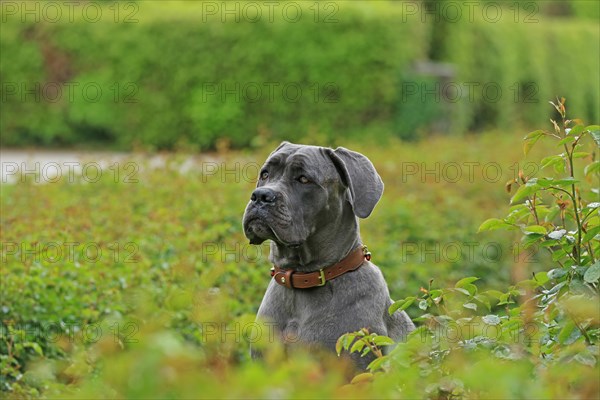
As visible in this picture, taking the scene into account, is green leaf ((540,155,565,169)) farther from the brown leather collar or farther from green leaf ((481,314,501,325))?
the brown leather collar

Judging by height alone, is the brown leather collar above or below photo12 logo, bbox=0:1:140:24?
below

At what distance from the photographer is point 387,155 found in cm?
1503

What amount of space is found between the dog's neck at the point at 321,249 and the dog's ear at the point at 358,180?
0.38 feet

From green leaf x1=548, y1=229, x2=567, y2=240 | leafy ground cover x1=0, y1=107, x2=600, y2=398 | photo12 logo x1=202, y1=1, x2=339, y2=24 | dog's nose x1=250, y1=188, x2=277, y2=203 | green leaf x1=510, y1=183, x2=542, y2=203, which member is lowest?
leafy ground cover x1=0, y1=107, x2=600, y2=398

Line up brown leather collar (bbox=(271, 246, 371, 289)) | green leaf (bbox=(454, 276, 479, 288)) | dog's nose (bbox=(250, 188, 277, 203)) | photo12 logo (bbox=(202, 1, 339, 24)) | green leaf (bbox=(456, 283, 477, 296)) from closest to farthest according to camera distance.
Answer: green leaf (bbox=(454, 276, 479, 288)), green leaf (bbox=(456, 283, 477, 296)), dog's nose (bbox=(250, 188, 277, 203)), brown leather collar (bbox=(271, 246, 371, 289)), photo12 logo (bbox=(202, 1, 339, 24))

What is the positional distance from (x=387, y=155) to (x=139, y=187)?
5148 millimetres

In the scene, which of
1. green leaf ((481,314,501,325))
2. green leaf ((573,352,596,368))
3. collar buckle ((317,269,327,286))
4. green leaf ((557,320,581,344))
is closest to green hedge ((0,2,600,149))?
collar buckle ((317,269,327,286))

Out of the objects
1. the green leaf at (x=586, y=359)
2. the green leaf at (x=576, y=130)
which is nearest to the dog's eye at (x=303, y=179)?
the green leaf at (x=576, y=130)

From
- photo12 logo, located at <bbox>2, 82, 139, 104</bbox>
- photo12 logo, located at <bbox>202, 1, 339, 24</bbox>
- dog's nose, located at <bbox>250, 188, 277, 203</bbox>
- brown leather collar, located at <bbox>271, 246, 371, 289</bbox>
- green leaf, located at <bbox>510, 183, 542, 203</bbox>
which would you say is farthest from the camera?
photo12 logo, located at <bbox>2, 82, 139, 104</bbox>

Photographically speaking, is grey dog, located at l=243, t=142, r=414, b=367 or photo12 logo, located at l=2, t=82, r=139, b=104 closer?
grey dog, located at l=243, t=142, r=414, b=367

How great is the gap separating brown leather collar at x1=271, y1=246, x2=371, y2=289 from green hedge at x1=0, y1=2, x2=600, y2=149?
13901 mm

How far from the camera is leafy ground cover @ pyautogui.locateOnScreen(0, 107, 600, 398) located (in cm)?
209

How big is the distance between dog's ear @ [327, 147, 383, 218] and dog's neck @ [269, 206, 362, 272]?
4.6 inches

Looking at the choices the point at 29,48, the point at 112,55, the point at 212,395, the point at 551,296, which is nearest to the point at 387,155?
the point at 112,55
